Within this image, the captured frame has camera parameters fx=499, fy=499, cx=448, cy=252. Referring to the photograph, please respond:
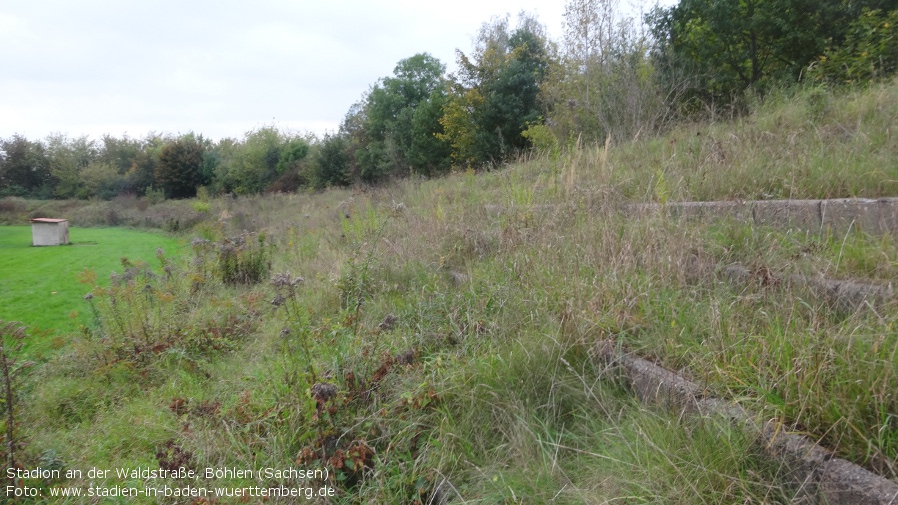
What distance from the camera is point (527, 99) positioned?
1700 cm

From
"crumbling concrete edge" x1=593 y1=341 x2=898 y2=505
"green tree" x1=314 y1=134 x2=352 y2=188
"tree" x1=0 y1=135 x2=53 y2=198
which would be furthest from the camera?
"tree" x1=0 y1=135 x2=53 y2=198

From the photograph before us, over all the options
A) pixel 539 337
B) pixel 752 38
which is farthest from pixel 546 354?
pixel 752 38

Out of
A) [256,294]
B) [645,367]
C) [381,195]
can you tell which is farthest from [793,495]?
[381,195]

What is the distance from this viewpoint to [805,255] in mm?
2475

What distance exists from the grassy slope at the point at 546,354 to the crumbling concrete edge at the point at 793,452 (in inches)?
2.0

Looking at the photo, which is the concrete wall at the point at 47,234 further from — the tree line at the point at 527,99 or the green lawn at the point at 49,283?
the tree line at the point at 527,99

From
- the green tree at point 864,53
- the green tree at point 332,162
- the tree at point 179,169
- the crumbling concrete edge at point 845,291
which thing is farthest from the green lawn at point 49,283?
the tree at point 179,169

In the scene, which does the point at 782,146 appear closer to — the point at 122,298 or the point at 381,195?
the point at 122,298

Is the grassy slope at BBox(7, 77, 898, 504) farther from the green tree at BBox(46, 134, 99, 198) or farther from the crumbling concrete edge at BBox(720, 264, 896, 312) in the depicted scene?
the green tree at BBox(46, 134, 99, 198)

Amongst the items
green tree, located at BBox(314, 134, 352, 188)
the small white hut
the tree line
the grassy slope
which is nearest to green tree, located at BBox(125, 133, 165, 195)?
the tree line

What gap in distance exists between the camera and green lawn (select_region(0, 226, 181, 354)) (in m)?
5.13

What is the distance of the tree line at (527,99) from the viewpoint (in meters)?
6.95

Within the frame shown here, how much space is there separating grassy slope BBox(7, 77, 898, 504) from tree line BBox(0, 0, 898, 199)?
2.08 meters

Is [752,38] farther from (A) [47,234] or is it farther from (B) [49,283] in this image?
(A) [47,234]
